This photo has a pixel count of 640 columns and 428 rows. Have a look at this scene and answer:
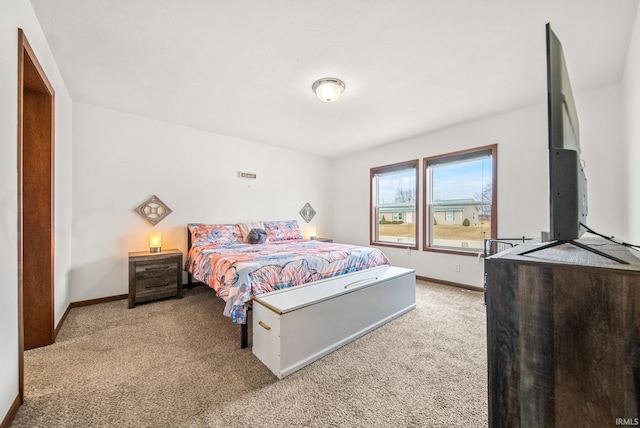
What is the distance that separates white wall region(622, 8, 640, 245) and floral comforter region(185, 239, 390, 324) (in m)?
2.30

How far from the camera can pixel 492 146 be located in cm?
346

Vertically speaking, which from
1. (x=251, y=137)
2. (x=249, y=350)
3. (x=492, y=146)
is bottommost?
(x=249, y=350)

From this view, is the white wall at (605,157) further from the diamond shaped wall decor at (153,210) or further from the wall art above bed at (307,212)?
the diamond shaped wall decor at (153,210)

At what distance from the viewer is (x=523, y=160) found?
10.6 ft

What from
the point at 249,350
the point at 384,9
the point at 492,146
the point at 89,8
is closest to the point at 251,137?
the point at 89,8

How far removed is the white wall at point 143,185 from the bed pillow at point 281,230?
0.34 metres

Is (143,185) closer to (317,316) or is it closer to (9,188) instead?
(9,188)

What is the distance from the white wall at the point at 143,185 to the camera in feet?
10.3

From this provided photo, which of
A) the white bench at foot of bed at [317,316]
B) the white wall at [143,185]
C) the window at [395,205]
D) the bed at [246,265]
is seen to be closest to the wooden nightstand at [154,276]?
the bed at [246,265]

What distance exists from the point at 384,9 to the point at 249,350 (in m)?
2.75

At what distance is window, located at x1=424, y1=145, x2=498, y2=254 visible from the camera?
358cm

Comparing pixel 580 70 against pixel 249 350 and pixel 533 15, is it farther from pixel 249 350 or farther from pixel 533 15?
pixel 249 350

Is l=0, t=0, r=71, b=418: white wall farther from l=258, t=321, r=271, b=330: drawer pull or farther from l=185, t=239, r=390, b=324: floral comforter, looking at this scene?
l=258, t=321, r=271, b=330: drawer pull

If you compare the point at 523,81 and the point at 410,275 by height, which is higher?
the point at 523,81
